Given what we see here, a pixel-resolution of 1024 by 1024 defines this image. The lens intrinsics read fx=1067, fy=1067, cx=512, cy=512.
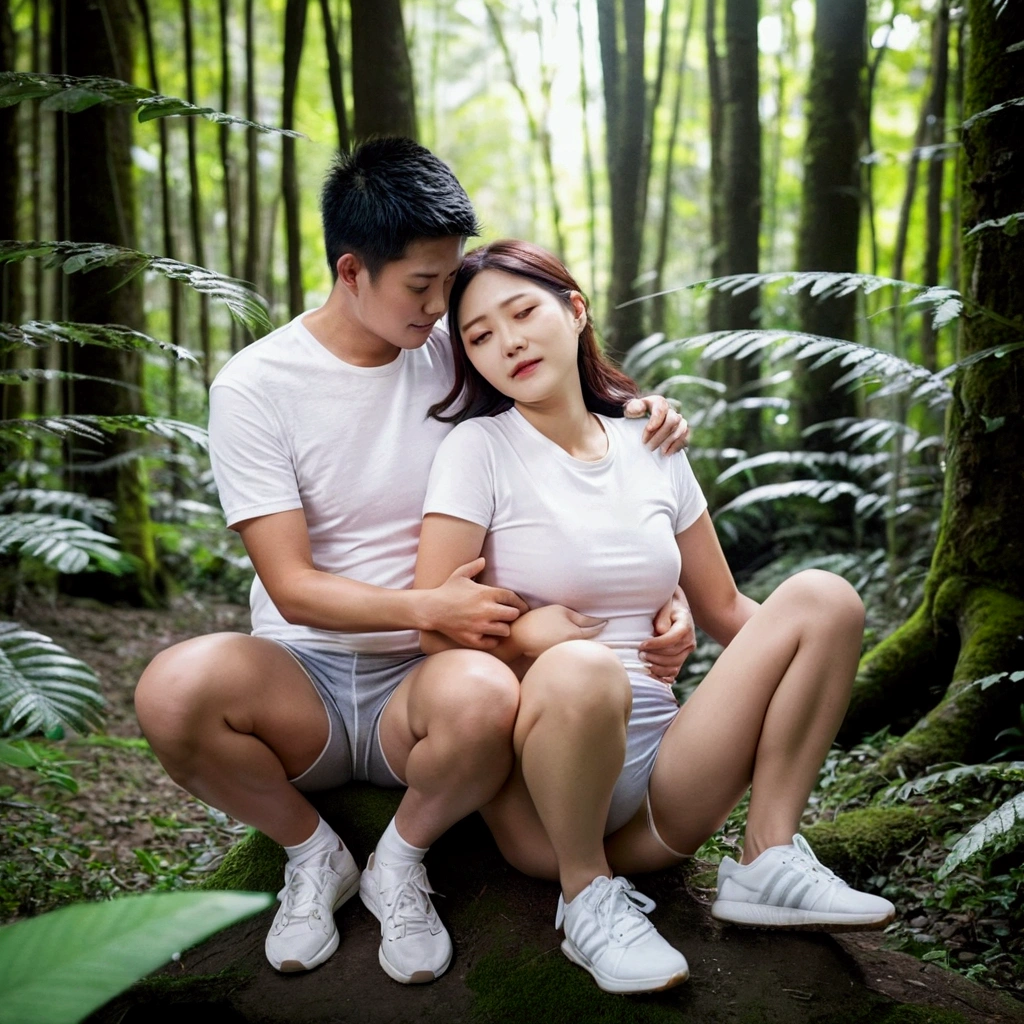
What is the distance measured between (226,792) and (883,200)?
11384 millimetres

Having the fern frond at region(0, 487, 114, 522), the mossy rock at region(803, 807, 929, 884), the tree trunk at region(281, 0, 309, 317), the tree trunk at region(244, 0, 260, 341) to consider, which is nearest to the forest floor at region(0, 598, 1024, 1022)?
the mossy rock at region(803, 807, 929, 884)

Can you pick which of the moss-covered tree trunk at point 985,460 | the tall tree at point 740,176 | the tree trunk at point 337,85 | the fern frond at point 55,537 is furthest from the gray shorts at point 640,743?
the tall tree at point 740,176

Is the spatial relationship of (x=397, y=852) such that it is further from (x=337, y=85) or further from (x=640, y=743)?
(x=337, y=85)

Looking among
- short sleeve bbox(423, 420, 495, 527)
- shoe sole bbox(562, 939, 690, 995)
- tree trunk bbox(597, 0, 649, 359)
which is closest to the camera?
shoe sole bbox(562, 939, 690, 995)

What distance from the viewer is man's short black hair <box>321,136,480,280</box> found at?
2359mm

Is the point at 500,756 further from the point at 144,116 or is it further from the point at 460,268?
the point at 144,116

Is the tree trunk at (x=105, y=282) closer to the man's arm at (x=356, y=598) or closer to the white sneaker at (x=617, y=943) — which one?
the man's arm at (x=356, y=598)

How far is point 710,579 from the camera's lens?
103 inches

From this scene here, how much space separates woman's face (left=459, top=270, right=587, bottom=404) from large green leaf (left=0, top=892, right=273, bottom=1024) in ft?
5.60

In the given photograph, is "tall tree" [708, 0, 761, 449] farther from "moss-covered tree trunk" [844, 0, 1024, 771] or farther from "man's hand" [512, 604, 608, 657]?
"man's hand" [512, 604, 608, 657]

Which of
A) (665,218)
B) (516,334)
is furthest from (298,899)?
(665,218)

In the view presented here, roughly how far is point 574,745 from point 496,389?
0.91 meters

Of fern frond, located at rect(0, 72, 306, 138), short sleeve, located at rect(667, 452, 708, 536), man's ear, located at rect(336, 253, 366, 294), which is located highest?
fern frond, located at rect(0, 72, 306, 138)

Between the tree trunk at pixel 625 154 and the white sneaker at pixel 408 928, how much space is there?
15.9ft
